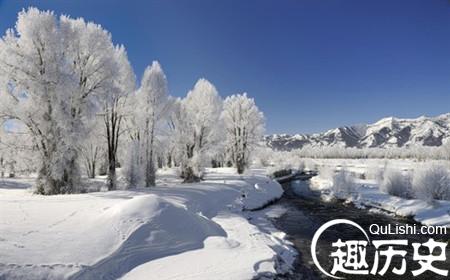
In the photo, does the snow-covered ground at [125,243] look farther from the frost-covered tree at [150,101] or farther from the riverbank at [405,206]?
the frost-covered tree at [150,101]

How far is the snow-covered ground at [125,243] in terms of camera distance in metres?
8.05

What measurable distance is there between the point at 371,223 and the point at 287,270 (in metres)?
10.8

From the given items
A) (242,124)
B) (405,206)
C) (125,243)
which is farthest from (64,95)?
(242,124)

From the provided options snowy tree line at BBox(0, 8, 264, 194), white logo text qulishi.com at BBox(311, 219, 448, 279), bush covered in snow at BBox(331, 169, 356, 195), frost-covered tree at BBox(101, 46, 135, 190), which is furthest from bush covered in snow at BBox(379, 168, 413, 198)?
frost-covered tree at BBox(101, 46, 135, 190)

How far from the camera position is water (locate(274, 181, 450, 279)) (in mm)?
11040

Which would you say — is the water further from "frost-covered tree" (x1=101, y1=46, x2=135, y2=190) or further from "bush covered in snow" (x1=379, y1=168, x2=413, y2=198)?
"frost-covered tree" (x1=101, y1=46, x2=135, y2=190)

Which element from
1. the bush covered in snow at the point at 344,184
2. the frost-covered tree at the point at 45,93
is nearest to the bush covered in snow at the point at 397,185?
the bush covered in snow at the point at 344,184

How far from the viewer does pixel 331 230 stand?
16.7 metres

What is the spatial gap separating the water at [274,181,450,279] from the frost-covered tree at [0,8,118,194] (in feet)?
43.4

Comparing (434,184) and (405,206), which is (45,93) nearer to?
(405,206)

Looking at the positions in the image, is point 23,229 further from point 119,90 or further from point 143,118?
point 143,118

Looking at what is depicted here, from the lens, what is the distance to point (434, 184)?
911 inches

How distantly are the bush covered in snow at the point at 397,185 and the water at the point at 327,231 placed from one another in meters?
4.89

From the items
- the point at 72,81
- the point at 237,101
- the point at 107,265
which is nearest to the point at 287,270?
the point at 107,265
